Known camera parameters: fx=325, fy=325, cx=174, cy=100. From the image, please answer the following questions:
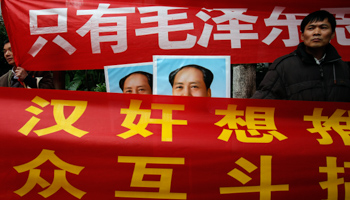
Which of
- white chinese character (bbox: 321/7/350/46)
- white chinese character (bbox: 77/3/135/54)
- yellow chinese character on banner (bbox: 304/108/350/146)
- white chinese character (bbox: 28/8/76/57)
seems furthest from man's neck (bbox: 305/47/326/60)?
white chinese character (bbox: 28/8/76/57)

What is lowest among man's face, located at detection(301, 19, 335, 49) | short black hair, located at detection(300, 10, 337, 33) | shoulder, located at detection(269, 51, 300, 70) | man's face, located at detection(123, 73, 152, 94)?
man's face, located at detection(123, 73, 152, 94)

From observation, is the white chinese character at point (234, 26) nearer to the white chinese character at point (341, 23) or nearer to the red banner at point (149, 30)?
the red banner at point (149, 30)

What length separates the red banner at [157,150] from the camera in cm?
196

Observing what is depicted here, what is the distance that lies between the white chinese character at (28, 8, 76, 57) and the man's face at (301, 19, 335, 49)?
1791mm

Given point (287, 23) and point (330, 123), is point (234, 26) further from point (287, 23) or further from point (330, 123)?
point (330, 123)

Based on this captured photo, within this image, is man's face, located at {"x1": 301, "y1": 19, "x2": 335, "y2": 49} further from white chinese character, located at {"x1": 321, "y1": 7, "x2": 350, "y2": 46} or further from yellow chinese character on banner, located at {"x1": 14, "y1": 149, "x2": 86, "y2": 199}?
yellow chinese character on banner, located at {"x1": 14, "y1": 149, "x2": 86, "y2": 199}

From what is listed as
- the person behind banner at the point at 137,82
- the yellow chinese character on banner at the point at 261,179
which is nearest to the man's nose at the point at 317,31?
the yellow chinese character on banner at the point at 261,179

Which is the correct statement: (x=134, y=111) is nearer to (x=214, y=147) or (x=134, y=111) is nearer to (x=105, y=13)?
(x=214, y=147)

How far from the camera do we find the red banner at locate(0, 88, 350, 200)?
1.96m

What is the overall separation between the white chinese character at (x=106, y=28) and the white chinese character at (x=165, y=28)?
13 cm

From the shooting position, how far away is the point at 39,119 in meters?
2.04

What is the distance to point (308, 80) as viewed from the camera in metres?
2.32

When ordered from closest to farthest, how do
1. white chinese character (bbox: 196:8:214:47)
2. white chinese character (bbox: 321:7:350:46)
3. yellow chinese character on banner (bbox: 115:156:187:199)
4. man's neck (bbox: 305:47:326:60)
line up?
yellow chinese character on banner (bbox: 115:156:187:199) < man's neck (bbox: 305:47:326:60) < white chinese character (bbox: 196:8:214:47) < white chinese character (bbox: 321:7:350:46)

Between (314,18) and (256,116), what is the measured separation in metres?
0.89
